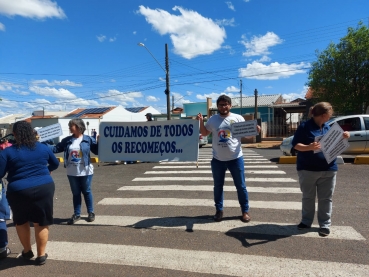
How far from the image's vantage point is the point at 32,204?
333 centimetres

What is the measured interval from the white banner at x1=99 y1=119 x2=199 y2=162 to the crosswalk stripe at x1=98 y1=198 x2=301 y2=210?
3.84 ft

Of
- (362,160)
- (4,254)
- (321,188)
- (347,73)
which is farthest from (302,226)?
(347,73)

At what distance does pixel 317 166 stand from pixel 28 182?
357cm

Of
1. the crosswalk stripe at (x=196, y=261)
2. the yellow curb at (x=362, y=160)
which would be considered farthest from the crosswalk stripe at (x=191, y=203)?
the yellow curb at (x=362, y=160)

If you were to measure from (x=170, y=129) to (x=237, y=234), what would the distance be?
2.13m

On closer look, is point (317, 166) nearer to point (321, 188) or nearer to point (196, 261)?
point (321, 188)

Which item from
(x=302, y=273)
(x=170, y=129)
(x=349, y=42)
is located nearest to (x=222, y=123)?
(x=170, y=129)

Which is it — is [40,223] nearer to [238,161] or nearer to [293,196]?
[238,161]

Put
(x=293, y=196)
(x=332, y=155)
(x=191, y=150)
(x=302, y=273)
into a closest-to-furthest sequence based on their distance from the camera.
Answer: (x=302, y=273) < (x=332, y=155) < (x=191, y=150) < (x=293, y=196)

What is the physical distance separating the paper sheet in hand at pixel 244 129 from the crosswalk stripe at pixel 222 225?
1380 millimetres

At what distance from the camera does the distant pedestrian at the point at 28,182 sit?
329 centimetres

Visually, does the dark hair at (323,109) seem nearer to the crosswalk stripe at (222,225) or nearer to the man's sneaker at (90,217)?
the crosswalk stripe at (222,225)

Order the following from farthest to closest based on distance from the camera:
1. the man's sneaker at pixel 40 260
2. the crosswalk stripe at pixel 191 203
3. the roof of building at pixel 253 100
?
the roof of building at pixel 253 100
the crosswalk stripe at pixel 191 203
the man's sneaker at pixel 40 260

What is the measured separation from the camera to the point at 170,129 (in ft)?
17.4
